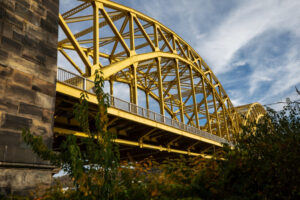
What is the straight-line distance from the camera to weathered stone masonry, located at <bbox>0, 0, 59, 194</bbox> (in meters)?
7.80

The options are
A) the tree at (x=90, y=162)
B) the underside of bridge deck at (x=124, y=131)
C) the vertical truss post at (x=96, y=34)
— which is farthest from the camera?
the vertical truss post at (x=96, y=34)

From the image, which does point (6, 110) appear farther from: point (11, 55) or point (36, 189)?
point (36, 189)

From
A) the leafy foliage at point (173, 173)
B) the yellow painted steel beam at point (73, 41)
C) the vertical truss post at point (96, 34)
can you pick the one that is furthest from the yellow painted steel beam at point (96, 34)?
the leafy foliage at point (173, 173)

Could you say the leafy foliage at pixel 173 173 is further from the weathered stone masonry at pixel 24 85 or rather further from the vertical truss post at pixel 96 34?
the vertical truss post at pixel 96 34

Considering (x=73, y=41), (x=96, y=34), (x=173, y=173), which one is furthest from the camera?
(x=96, y=34)

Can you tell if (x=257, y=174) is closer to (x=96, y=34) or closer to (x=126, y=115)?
(x=126, y=115)

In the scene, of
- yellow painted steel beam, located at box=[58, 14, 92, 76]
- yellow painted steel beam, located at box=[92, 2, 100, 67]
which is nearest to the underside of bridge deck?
yellow painted steel beam, located at box=[58, 14, 92, 76]

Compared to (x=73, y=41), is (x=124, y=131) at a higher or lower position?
lower

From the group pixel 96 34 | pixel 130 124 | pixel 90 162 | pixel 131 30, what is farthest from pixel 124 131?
pixel 90 162

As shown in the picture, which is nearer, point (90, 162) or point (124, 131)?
point (90, 162)

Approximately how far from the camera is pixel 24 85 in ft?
28.7

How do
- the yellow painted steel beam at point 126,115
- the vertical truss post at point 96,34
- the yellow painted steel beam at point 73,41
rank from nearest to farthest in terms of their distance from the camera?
1. the yellow painted steel beam at point 126,115
2. the yellow painted steel beam at point 73,41
3. the vertical truss post at point 96,34

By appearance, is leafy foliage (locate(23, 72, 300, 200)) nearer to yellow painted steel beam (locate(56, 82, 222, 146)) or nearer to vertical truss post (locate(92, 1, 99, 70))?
yellow painted steel beam (locate(56, 82, 222, 146))

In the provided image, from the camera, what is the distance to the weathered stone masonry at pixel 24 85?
7797 mm
